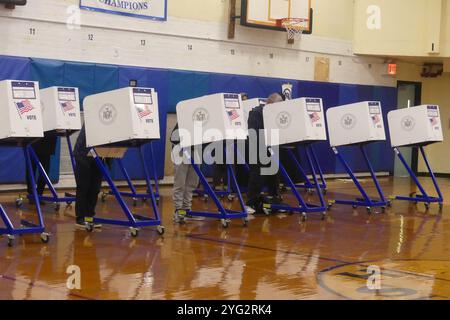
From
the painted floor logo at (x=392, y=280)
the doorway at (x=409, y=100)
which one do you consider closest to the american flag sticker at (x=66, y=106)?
the painted floor logo at (x=392, y=280)

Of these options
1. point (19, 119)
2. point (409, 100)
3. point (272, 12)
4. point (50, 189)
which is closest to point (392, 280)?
point (19, 119)

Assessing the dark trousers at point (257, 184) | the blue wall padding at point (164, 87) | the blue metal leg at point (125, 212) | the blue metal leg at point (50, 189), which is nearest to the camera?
the blue metal leg at point (125, 212)

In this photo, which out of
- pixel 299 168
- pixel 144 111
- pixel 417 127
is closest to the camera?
pixel 144 111

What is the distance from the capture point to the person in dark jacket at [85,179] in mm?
9070

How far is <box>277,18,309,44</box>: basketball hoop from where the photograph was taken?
16906mm

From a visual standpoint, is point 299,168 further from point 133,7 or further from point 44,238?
point 133,7

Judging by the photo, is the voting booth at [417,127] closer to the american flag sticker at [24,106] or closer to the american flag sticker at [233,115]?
the american flag sticker at [233,115]

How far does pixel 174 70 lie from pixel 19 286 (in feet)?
32.0

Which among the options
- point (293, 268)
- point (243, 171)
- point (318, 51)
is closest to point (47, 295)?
point (293, 268)

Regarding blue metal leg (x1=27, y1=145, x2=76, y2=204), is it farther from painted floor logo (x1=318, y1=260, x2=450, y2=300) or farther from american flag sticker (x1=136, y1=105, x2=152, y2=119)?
painted floor logo (x1=318, y1=260, x2=450, y2=300)

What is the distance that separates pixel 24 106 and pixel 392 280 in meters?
4.28

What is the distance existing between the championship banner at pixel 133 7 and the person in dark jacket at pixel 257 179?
450 centimetres

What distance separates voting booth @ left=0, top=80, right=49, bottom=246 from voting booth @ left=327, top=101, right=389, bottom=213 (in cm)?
543

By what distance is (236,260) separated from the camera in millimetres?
7758
